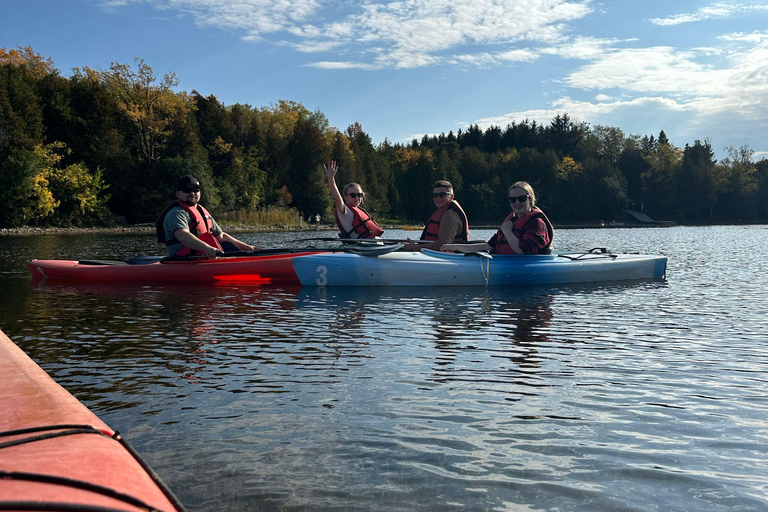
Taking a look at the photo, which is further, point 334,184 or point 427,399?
point 334,184

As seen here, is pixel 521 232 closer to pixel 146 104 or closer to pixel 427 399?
pixel 427 399

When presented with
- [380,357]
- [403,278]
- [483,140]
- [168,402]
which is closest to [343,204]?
[403,278]

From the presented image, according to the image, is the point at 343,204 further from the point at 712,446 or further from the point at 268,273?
the point at 712,446

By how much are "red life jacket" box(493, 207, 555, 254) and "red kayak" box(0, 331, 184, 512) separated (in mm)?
8151

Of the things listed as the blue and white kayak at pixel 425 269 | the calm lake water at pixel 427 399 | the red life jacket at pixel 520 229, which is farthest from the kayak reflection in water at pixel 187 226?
the red life jacket at pixel 520 229

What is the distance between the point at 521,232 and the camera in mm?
10422

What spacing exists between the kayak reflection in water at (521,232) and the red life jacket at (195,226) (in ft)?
13.0

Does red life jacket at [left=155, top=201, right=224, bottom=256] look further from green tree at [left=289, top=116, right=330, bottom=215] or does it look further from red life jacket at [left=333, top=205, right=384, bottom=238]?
green tree at [left=289, top=116, right=330, bottom=215]

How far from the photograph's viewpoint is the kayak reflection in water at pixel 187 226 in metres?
9.77

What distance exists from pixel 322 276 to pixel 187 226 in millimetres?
2335

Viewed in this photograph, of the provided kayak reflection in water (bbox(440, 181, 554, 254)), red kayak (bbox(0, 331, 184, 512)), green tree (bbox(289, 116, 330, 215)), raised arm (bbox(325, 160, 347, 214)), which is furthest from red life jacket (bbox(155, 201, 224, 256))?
green tree (bbox(289, 116, 330, 215))

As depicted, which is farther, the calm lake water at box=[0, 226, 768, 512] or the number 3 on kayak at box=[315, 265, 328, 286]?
the number 3 on kayak at box=[315, 265, 328, 286]

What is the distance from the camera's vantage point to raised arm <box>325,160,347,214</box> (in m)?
9.84

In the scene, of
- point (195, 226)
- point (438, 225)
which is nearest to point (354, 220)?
point (438, 225)
